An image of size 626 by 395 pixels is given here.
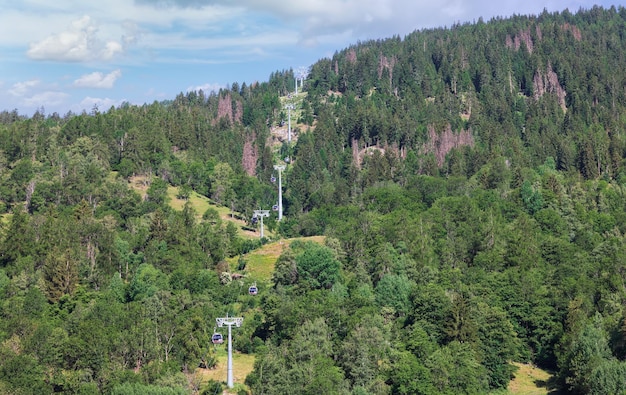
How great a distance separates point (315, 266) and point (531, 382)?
2826 centimetres

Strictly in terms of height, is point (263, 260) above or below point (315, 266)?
below

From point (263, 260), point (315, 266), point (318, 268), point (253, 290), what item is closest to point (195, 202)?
point (263, 260)

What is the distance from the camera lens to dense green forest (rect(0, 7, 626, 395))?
64.4 m

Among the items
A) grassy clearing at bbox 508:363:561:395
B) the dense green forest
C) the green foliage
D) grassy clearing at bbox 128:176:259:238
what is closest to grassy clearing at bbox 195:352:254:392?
the dense green forest

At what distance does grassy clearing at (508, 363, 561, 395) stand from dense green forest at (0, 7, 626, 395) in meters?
1.29

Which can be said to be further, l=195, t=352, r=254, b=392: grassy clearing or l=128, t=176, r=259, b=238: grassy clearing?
l=128, t=176, r=259, b=238: grassy clearing

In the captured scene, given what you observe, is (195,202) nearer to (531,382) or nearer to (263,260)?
(263,260)

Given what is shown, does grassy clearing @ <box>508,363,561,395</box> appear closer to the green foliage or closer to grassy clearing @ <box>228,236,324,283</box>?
the green foliage

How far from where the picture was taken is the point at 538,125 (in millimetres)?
183500

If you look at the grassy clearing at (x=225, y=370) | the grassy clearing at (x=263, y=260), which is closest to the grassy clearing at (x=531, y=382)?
the grassy clearing at (x=225, y=370)

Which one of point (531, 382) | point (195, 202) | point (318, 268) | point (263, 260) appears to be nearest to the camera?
point (531, 382)

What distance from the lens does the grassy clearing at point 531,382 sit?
69.9 meters

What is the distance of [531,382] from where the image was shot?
72938 millimetres

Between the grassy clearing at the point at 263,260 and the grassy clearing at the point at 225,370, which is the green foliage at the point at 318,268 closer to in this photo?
the grassy clearing at the point at 263,260
